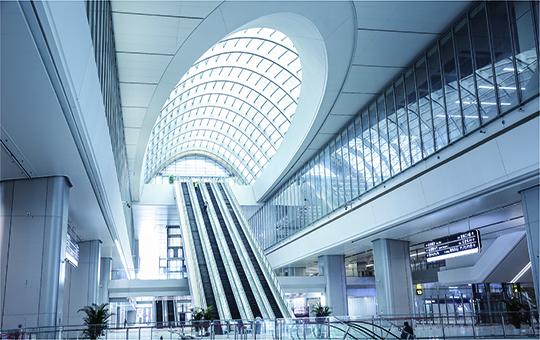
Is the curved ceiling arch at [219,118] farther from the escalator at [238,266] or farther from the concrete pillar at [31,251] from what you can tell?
the concrete pillar at [31,251]

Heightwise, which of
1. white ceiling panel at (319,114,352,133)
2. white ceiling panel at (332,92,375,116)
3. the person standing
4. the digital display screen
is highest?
white ceiling panel at (319,114,352,133)

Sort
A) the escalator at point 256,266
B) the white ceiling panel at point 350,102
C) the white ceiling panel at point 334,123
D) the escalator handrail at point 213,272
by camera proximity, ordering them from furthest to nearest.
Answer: the white ceiling panel at point 334,123 < the escalator at point 256,266 < the escalator handrail at point 213,272 < the white ceiling panel at point 350,102

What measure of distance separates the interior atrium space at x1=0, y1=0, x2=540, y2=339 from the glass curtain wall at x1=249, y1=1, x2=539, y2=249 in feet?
0.22

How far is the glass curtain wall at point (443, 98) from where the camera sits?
39.8 feet

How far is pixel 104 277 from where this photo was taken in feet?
96.1

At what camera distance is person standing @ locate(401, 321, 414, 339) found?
39.5 feet

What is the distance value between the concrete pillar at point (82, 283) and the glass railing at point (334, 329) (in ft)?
36.6

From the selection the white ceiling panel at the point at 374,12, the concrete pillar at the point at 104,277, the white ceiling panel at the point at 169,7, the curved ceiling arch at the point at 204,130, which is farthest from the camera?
the curved ceiling arch at the point at 204,130

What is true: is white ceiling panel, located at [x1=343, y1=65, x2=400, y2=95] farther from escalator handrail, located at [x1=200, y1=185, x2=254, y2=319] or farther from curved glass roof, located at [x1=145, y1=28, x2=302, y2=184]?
escalator handrail, located at [x1=200, y1=185, x2=254, y2=319]

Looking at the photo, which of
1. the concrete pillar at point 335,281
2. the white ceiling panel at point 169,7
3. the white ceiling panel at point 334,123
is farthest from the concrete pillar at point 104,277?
the white ceiling panel at point 169,7

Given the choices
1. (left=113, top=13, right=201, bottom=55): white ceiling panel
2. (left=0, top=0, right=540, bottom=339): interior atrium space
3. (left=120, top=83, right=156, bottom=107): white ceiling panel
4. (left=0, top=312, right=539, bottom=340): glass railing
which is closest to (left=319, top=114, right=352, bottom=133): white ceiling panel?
(left=0, top=0, right=540, bottom=339): interior atrium space

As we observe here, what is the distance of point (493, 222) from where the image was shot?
19.5m

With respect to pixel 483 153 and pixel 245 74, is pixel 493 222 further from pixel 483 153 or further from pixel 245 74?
pixel 245 74

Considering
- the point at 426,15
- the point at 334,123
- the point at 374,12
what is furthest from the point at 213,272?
the point at 426,15
